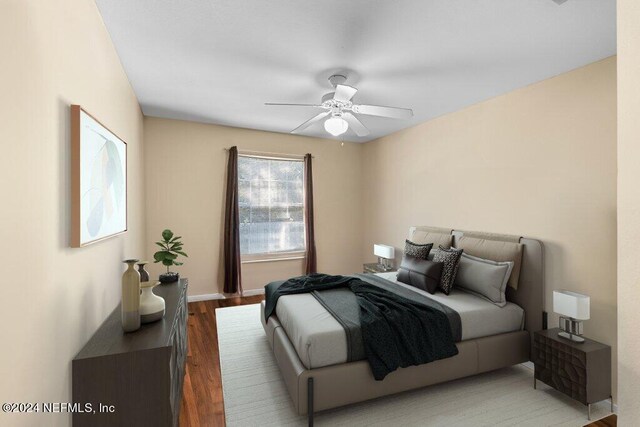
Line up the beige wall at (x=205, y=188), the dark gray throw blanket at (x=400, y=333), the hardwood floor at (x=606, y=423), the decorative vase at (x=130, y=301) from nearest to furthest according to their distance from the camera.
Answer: the hardwood floor at (x=606, y=423)
the decorative vase at (x=130, y=301)
the dark gray throw blanket at (x=400, y=333)
the beige wall at (x=205, y=188)

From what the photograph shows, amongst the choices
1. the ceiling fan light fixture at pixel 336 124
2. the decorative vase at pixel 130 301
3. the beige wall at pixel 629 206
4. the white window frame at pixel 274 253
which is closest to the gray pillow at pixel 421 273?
the ceiling fan light fixture at pixel 336 124

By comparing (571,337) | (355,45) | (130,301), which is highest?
(355,45)

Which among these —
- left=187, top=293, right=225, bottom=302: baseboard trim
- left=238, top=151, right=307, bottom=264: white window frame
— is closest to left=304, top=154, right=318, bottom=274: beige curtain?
left=238, top=151, right=307, bottom=264: white window frame

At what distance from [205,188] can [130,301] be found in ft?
10.1

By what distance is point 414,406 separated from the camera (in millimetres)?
2258

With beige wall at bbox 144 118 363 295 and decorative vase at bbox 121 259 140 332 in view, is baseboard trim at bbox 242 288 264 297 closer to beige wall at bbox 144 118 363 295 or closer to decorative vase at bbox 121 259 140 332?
beige wall at bbox 144 118 363 295

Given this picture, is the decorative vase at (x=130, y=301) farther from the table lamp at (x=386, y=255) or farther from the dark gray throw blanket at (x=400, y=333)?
the table lamp at (x=386, y=255)

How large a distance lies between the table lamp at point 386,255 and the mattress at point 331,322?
56.0 inches

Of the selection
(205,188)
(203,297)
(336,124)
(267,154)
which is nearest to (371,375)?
(336,124)

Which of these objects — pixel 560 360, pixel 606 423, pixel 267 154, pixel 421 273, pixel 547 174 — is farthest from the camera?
pixel 267 154

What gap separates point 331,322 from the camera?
7.50 ft

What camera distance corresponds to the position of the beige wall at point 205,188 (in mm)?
4332

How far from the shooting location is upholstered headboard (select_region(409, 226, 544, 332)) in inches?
108

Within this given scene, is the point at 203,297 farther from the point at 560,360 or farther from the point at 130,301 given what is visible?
the point at 560,360
